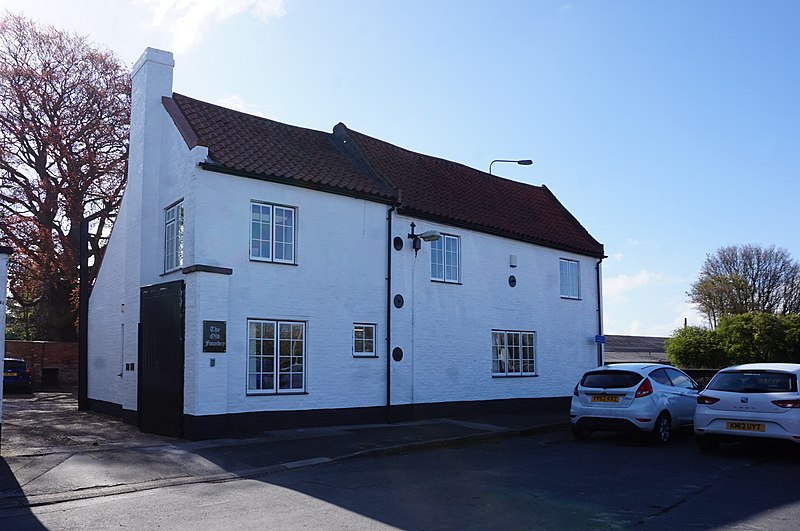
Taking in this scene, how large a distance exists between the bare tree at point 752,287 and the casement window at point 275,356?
1887 inches

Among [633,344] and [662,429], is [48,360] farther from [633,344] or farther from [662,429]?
[633,344]

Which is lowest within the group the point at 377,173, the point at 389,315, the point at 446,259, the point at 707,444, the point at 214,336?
the point at 707,444

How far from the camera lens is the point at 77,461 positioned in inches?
438

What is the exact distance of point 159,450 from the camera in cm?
1243

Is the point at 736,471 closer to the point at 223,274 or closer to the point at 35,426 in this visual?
the point at 223,274

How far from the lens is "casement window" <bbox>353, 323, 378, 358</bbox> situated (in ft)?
54.5

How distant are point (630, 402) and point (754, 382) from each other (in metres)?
2.27

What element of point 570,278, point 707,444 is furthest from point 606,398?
point 570,278

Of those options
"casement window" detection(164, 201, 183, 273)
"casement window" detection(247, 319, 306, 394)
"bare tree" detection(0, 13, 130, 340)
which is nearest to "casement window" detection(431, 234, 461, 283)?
"casement window" detection(247, 319, 306, 394)

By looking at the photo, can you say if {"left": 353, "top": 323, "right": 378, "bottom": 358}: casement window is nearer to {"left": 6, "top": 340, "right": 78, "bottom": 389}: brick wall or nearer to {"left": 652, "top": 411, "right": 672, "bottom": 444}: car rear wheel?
{"left": 652, "top": 411, "right": 672, "bottom": 444}: car rear wheel

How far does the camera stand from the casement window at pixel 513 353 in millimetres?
20188

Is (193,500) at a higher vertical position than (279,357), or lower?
lower

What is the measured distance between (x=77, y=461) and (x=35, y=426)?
5615mm

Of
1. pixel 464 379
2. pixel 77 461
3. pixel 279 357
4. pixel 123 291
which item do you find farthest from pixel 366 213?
pixel 77 461
